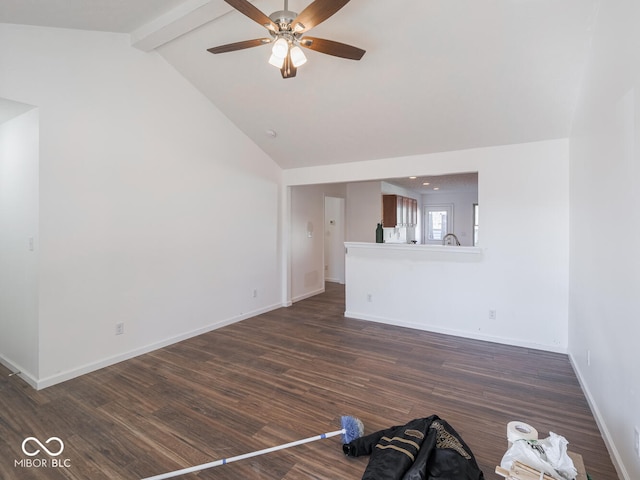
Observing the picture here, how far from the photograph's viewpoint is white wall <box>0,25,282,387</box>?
274 cm

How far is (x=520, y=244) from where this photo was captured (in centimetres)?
359

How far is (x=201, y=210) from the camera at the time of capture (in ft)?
13.3

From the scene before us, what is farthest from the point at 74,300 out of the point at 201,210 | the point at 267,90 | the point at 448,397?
the point at 448,397

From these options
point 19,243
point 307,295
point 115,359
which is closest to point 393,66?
point 19,243

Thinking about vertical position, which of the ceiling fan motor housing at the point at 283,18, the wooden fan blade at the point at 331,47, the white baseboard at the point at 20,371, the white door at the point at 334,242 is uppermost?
the ceiling fan motor housing at the point at 283,18

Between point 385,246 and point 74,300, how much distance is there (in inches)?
143

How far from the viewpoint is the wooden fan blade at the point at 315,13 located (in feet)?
→ 6.05

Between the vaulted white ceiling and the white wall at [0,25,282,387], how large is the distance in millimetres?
258

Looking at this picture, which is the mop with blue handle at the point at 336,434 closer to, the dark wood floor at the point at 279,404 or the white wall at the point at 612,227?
the dark wood floor at the point at 279,404

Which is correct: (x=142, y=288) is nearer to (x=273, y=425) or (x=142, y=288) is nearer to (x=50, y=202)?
(x=50, y=202)

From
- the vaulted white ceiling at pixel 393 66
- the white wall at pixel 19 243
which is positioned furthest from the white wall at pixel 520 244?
the white wall at pixel 19 243

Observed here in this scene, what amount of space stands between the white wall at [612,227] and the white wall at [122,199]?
12.9 ft

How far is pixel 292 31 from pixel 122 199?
2.38m

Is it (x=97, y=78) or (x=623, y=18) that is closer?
(x=623, y=18)
